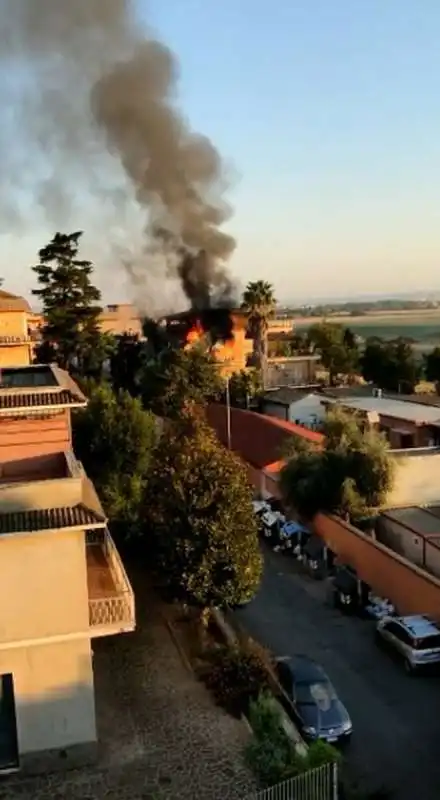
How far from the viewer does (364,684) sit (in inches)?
575

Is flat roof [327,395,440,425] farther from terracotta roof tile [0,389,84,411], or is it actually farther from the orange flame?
terracotta roof tile [0,389,84,411]

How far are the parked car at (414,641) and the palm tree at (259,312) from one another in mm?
36452

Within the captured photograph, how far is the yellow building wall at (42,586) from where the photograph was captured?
10.9m

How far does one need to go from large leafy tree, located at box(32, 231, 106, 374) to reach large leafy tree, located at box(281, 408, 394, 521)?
692 inches

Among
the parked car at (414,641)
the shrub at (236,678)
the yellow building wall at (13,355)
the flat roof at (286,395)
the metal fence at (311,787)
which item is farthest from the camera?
the flat roof at (286,395)

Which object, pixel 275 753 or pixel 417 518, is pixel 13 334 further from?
pixel 275 753

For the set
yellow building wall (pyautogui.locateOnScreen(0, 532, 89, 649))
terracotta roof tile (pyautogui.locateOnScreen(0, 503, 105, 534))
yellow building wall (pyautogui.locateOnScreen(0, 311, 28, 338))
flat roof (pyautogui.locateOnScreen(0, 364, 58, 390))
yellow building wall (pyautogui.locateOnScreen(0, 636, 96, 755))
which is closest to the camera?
terracotta roof tile (pyautogui.locateOnScreen(0, 503, 105, 534))

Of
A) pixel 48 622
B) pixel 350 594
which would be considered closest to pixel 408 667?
pixel 350 594

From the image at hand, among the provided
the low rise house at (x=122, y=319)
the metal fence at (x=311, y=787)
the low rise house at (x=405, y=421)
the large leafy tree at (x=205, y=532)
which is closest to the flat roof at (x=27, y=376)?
the large leafy tree at (x=205, y=532)

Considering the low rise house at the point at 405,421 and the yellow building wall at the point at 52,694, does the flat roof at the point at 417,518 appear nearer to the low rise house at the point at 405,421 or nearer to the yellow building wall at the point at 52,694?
the low rise house at the point at 405,421

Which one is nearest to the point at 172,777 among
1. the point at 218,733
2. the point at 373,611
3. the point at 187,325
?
the point at 218,733

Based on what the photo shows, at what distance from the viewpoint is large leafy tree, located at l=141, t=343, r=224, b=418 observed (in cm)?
3788

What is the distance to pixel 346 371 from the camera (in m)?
55.6

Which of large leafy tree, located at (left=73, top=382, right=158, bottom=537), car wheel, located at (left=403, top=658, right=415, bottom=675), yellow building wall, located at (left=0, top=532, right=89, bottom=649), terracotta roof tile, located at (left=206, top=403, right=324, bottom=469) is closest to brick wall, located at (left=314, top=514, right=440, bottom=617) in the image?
car wheel, located at (left=403, top=658, right=415, bottom=675)
